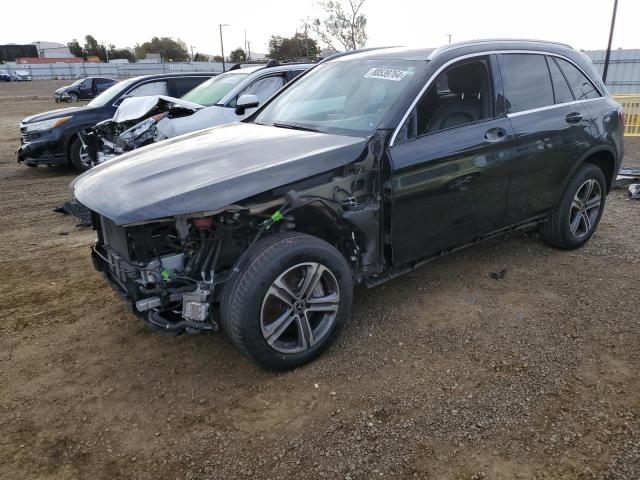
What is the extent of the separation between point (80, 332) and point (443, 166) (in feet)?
9.47

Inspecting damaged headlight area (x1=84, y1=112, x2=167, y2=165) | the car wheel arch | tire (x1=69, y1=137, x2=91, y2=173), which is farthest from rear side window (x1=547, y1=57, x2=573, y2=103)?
tire (x1=69, y1=137, x2=91, y2=173)

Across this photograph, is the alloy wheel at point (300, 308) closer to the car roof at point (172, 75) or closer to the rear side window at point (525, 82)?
the rear side window at point (525, 82)

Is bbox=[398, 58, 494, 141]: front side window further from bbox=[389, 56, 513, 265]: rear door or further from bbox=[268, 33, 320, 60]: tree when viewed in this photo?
bbox=[268, 33, 320, 60]: tree

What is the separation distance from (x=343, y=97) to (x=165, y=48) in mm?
107464

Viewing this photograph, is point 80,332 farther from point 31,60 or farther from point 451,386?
point 31,60

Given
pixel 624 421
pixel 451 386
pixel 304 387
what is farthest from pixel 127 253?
pixel 624 421

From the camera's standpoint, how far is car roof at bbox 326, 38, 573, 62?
146 inches

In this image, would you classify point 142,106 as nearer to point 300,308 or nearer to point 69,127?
point 69,127

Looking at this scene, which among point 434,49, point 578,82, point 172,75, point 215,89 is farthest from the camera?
point 172,75

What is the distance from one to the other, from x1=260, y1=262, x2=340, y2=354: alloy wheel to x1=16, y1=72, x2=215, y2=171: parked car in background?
25.1ft

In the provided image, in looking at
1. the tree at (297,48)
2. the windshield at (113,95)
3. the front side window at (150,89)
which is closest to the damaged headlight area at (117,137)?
the windshield at (113,95)

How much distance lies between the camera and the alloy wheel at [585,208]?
4.77 m

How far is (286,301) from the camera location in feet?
9.86

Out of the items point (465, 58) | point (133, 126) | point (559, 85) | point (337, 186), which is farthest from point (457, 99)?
point (133, 126)
